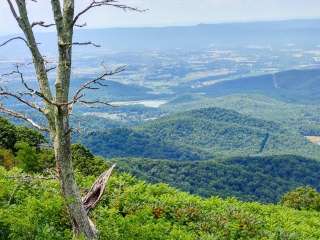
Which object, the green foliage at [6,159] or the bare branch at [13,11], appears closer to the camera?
the bare branch at [13,11]

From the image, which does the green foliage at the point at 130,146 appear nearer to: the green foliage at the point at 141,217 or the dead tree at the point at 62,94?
the green foliage at the point at 141,217

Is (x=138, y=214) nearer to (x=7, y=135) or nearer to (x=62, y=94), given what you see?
(x=62, y=94)

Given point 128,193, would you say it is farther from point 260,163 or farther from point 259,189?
point 260,163

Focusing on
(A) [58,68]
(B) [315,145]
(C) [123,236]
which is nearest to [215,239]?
(C) [123,236]

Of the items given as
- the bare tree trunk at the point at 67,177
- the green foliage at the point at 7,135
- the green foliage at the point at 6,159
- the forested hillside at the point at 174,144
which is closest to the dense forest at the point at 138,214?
the bare tree trunk at the point at 67,177

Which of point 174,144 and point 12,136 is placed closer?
point 12,136

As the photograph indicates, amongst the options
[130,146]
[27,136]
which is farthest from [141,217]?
[130,146]
